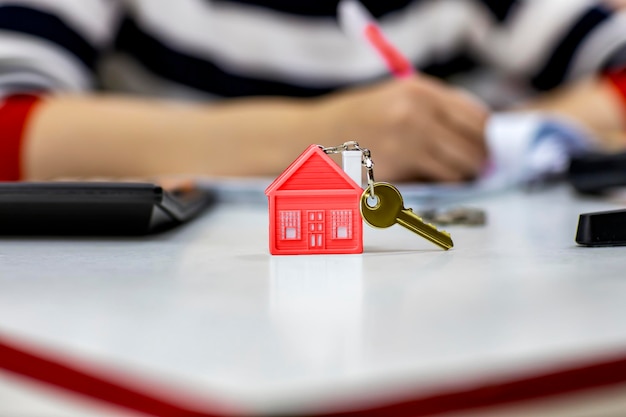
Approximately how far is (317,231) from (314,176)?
2 cm

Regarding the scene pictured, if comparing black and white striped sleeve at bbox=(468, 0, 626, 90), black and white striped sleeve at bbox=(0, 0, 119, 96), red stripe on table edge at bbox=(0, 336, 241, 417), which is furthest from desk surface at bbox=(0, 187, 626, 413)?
black and white striped sleeve at bbox=(468, 0, 626, 90)

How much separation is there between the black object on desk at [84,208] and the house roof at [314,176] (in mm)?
70

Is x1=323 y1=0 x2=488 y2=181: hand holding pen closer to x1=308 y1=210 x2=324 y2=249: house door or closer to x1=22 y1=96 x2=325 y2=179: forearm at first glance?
x1=22 y1=96 x2=325 y2=179: forearm

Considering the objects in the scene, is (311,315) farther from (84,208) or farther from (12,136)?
(12,136)

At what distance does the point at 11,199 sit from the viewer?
12.8 inches

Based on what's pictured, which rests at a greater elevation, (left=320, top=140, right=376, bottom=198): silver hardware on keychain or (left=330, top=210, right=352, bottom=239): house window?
(left=320, top=140, right=376, bottom=198): silver hardware on keychain

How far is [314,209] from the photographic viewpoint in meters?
0.30

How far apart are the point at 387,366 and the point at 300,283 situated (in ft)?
0.31

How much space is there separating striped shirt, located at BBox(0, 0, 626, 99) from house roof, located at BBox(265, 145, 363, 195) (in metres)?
0.68

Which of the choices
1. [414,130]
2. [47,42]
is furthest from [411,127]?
[47,42]

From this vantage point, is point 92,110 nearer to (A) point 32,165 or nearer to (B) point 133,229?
(A) point 32,165

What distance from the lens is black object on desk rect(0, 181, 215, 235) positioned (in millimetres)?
323

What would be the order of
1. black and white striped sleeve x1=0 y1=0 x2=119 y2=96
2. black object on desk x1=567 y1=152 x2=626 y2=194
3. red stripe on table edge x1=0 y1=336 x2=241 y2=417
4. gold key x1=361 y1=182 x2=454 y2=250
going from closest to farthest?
red stripe on table edge x1=0 y1=336 x2=241 y2=417, gold key x1=361 y1=182 x2=454 y2=250, black object on desk x1=567 y1=152 x2=626 y2=194, black and white striped sleeve x1=0 y1=0 x2=119 y2=96

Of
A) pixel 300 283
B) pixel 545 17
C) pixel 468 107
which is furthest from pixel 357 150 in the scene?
pixel 545 17
